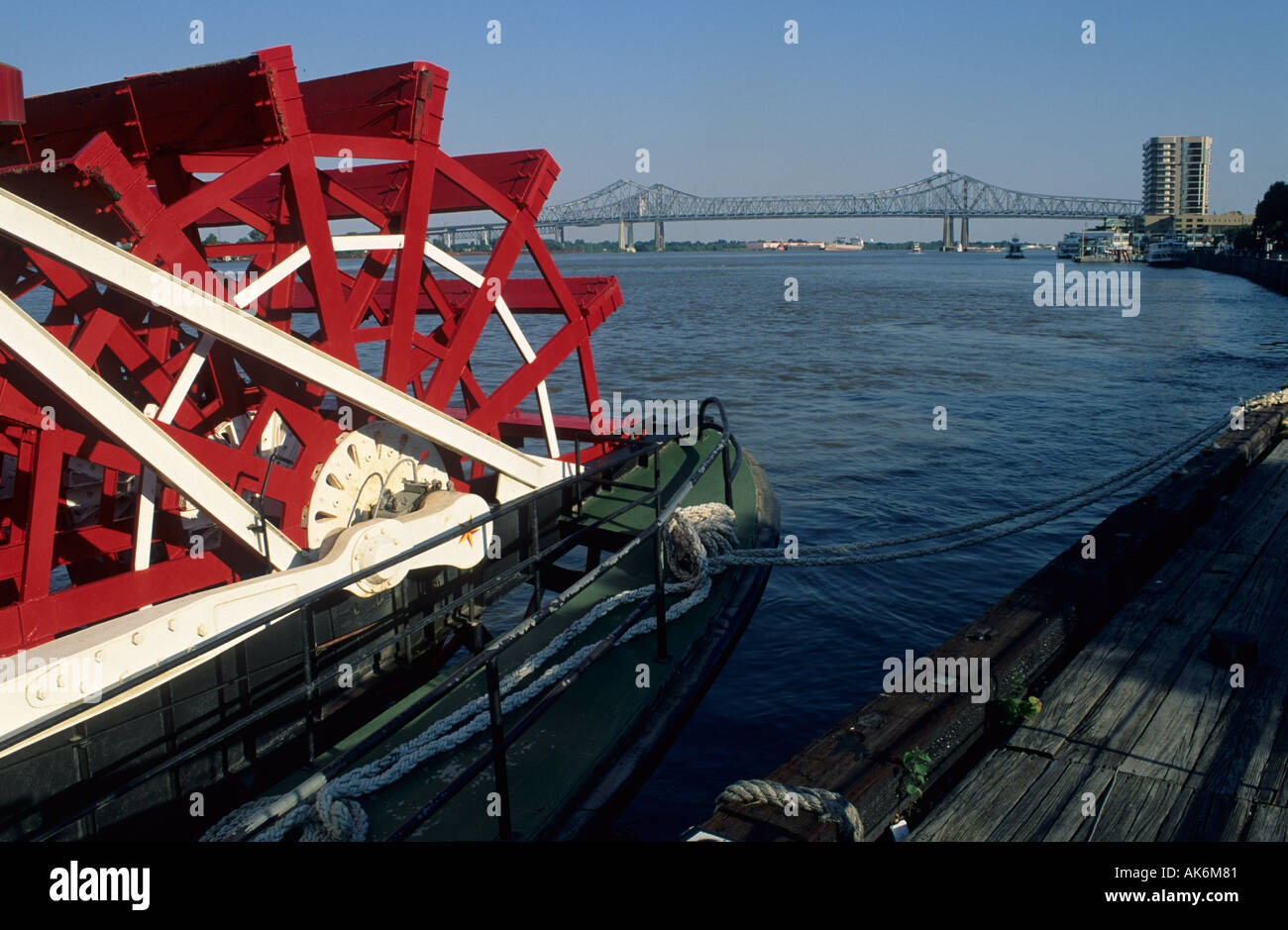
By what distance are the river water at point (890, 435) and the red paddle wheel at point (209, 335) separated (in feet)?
7.89

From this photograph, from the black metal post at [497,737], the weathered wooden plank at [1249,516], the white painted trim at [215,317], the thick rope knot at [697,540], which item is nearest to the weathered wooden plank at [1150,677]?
the weathered wooden plank at [1249,516]

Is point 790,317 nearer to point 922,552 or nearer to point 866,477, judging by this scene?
point 866,477

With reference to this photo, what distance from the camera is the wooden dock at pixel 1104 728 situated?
2.90m

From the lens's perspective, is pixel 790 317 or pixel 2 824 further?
pixel 790 317

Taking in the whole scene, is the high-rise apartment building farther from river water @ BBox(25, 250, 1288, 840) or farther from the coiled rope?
the coiled rope

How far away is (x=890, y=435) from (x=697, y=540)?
10011 mm

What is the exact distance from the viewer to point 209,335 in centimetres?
480

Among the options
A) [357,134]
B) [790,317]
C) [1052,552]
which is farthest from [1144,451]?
[790,317]

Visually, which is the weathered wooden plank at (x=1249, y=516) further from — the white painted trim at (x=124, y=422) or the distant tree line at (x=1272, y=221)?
the distant tree line at (x=1272, y=221)

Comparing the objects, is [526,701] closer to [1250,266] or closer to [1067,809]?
[1067,809]

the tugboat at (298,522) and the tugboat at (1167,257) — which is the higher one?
the tugboat at (1167,257)

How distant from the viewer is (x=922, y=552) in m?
5.51
